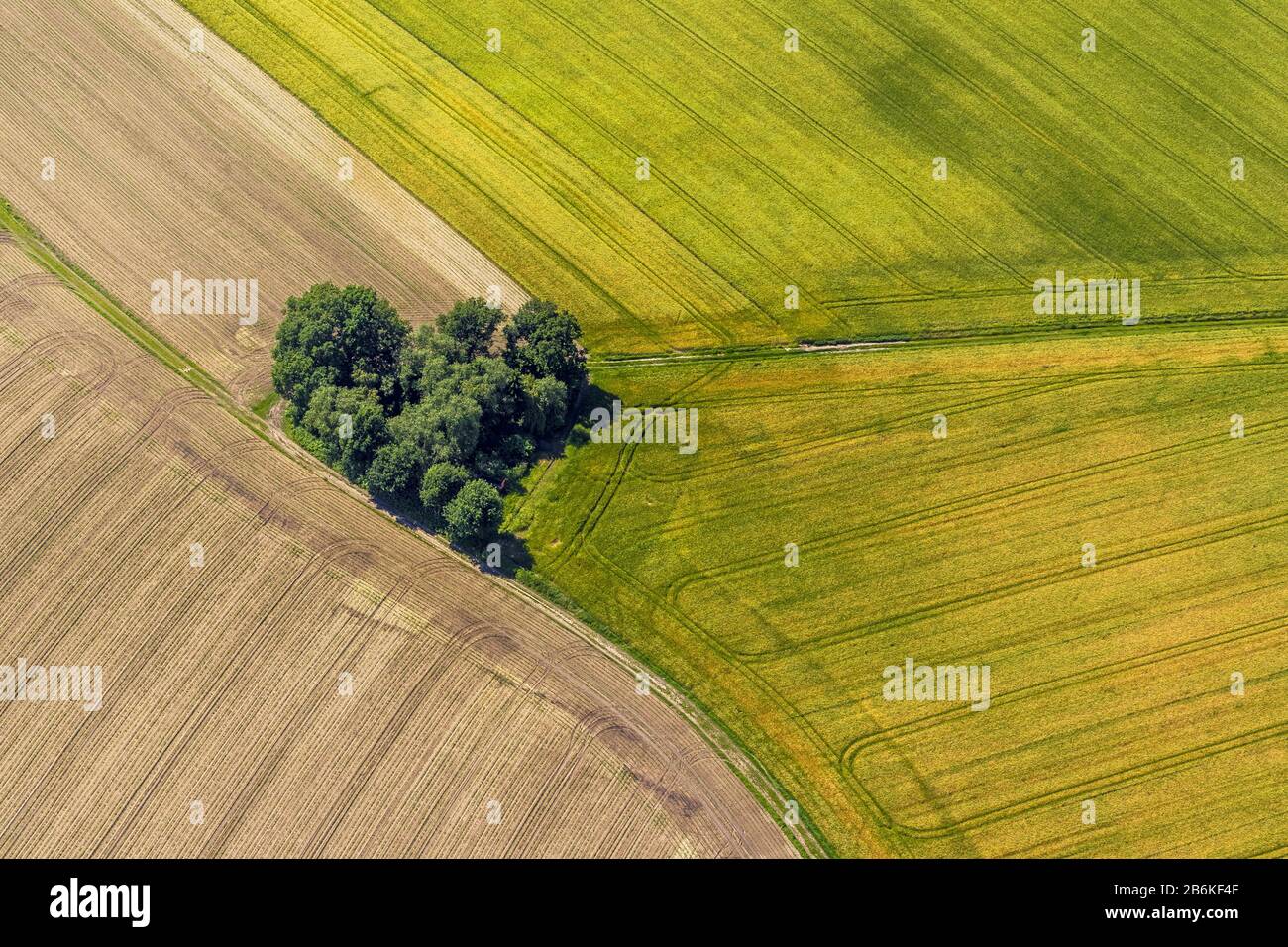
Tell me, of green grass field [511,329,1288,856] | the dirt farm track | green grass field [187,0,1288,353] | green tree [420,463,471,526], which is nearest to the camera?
the dirt farm track

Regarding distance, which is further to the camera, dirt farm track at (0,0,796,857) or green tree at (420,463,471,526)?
green tree at (420,463,471,526)

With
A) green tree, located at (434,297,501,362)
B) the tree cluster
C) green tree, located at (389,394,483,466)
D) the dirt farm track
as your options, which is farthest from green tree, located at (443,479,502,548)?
green tree, located at (434,297,501,362)

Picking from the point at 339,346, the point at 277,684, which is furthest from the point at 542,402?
the point at 277,684

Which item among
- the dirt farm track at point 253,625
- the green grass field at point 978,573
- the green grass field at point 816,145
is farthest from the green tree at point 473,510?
the green grass field at point 816,145

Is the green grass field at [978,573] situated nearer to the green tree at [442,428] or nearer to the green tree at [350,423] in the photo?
the green tree at [442,428]

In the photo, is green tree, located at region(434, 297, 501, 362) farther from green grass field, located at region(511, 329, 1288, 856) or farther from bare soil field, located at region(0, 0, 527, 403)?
green grass field, located at region(511, 329, 1288, 856)

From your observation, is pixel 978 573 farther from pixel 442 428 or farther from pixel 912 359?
pixel 442 428

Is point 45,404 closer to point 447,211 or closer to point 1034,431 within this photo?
point 447,211

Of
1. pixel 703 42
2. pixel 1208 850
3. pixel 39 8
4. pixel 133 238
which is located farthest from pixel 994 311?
pixel 39 8
